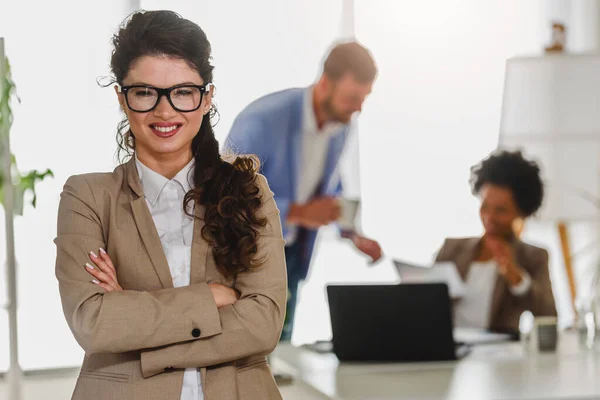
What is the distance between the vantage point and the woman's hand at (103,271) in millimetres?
1633

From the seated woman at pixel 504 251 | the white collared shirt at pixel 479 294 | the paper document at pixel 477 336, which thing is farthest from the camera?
the seated woman at pixel 504 251

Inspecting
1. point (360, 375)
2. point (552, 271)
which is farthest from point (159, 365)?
point (552, 271)

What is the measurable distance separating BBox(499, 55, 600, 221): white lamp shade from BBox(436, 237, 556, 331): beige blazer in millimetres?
198

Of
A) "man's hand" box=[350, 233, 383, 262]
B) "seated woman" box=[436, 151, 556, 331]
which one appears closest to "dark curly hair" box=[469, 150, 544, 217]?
"seated woman" box=[436, 151, 556, 331]

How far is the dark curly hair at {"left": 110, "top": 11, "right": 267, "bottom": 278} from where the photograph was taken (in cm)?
162

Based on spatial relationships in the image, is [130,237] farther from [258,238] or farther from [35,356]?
[35,356]

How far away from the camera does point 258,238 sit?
1.70 meters

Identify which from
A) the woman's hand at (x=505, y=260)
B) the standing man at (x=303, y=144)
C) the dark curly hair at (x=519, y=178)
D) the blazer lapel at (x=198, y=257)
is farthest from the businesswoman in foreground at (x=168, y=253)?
the dark curly hair at (x=519, y=178)

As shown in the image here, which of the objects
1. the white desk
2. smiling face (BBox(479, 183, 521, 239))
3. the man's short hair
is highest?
the man's short hair

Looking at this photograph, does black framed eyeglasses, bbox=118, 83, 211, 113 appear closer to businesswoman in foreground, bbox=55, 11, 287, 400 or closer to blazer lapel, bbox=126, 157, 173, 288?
businesswoman in foreground, bbox=55, 11, 287, 400

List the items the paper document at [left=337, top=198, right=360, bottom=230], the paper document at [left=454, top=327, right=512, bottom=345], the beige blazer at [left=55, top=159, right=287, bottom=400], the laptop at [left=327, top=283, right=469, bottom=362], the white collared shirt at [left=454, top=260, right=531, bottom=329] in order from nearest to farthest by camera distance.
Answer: the beige blazer at [left=55, top=159, right=287, bottom=400], the laptop at [left=327, top=283, right=469, bottom=362], the paper document at [left=454, top=327, right=512, bottom=345], the white collared shirt at [left=454, top=260, right=531, bottom=329], the paper document at [left=337, top=198, right=360, bottom=230]

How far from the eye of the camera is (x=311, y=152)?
369 cm

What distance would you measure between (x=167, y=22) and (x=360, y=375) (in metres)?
1.55

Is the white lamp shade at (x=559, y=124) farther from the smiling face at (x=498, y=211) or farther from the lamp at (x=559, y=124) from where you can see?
the smiling face at (x=498, y=211)
